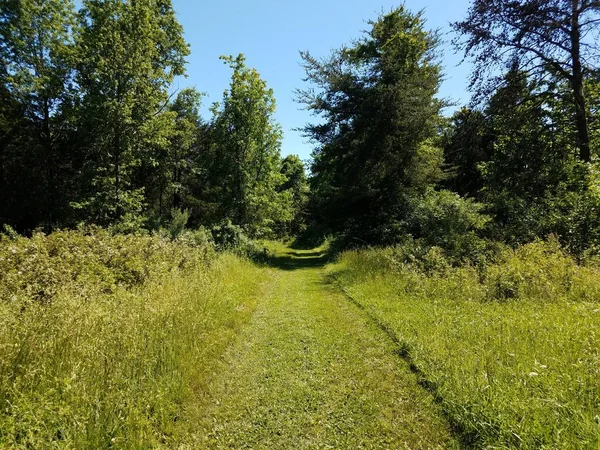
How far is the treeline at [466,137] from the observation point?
10969 millimetres

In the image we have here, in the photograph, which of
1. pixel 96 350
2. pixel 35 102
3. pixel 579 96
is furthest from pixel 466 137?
pixel 35 102

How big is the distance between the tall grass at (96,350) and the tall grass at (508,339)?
332 cm

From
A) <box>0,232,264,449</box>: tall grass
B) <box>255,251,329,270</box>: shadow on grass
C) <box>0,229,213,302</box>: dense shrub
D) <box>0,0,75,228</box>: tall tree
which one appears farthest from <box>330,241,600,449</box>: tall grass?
<box>0,0,75,228</box>: tall tree

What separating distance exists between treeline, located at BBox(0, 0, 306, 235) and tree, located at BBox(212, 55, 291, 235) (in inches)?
2.7

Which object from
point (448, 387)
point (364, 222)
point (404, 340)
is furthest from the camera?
point (364, 222)

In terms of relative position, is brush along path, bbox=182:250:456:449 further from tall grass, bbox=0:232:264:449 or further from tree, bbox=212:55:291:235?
tree, bbox=212:55:291:235

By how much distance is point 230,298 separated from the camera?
805 cm

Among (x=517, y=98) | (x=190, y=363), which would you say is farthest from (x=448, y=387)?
(x=517, y=98)

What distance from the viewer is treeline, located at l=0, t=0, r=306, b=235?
15.9m

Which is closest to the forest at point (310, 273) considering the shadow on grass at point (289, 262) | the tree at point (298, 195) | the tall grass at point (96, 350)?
the tall grass at point (96, 350)

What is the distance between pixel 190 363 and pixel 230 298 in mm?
3383

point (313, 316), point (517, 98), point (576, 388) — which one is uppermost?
point (517, 98)

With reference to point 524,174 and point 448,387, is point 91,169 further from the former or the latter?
point 524,174

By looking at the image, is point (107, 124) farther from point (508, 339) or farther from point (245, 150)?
point (508, 339)
